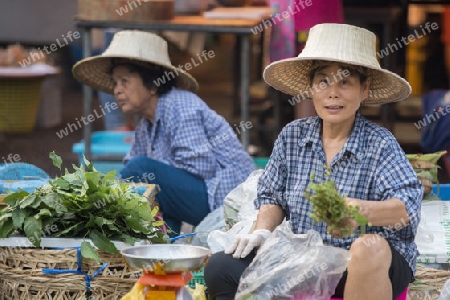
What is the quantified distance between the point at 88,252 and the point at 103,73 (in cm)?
219

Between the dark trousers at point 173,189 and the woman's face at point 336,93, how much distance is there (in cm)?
151

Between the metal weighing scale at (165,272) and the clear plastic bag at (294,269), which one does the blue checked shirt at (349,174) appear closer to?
the clear plastic bag at (294,269)

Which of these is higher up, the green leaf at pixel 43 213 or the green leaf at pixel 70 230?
the green leaf at pixel 43 213

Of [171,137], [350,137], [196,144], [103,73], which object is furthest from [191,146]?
[350,137]

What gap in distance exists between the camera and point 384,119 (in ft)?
23.4

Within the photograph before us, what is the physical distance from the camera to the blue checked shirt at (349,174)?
10.7 feet

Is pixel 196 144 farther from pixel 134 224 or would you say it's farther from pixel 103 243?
pixel 103 243

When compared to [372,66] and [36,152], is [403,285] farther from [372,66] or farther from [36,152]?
[36,152]

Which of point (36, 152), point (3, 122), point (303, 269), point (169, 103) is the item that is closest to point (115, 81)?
Answer: point (169, 103)

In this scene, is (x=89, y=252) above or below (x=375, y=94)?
below

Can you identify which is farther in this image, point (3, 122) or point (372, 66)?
point (3, 122)

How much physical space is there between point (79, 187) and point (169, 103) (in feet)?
4.67

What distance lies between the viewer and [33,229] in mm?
3449

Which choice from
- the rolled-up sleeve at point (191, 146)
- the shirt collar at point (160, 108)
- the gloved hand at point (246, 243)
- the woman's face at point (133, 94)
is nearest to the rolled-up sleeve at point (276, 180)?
the gloved hand at point (246, 243)
